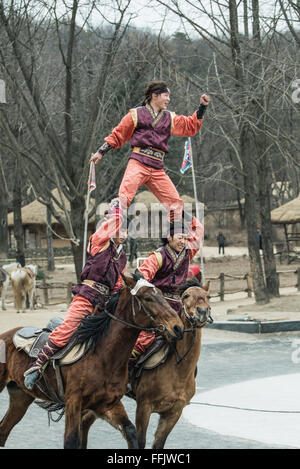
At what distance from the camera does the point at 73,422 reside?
601 cm

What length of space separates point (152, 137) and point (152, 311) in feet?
8.96

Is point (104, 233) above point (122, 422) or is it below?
above

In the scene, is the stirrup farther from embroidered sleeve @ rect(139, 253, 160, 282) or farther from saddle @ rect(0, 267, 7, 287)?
saddle @ rect(0, 267, 7, 287)

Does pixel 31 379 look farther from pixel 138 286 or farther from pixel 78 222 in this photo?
pixel 78 222

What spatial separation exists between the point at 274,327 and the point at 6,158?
31.5m

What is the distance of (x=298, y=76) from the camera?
1597cm

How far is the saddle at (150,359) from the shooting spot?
6.92 m

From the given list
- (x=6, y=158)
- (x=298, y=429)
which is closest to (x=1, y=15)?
(x=298, y=429)

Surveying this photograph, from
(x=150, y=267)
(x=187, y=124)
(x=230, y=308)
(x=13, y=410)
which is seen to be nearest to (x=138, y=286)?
(x=150, y=267)

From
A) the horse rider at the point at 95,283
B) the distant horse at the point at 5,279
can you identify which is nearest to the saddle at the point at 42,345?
the horse rider at the point at 95,283

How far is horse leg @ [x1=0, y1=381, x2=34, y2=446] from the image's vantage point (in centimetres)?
722

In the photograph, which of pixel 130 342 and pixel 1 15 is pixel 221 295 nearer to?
pixel 1 15

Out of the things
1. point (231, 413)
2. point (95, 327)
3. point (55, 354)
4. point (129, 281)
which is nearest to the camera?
point (129, 281)

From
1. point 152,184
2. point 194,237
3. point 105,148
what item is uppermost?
point 105,148
